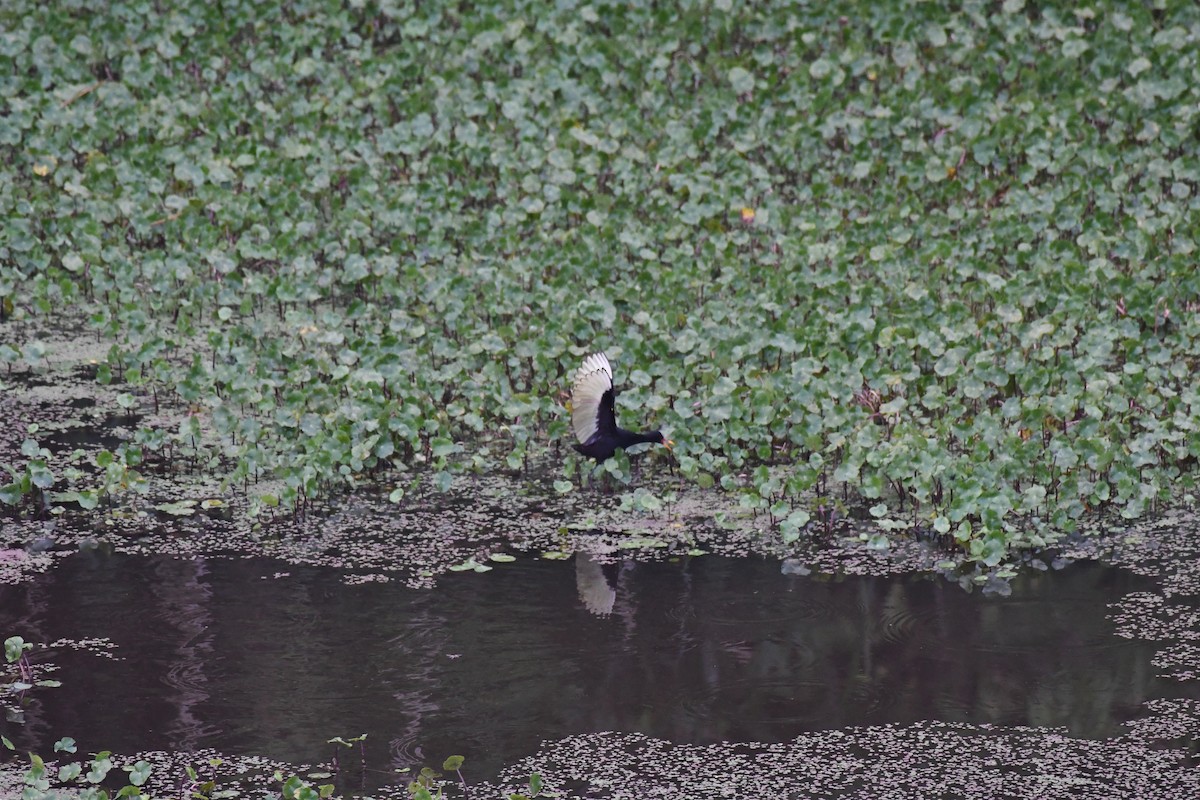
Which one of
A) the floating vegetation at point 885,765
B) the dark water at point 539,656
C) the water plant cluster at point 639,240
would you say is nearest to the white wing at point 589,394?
the water plant cluster at point 639,240

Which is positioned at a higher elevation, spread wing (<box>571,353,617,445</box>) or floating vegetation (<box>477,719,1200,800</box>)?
spread wing (<box>571,353,617,445</box>)

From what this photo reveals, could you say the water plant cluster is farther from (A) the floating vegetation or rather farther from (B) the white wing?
(A) the floating vegetation

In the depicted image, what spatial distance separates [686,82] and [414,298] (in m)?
2.42

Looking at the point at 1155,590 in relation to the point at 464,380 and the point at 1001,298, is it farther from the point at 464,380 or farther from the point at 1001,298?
the point at 464,380

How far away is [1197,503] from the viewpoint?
5.93 metres

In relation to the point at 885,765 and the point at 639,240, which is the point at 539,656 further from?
the point at 639,240

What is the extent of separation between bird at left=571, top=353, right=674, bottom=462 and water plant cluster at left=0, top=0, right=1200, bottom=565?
0.22 m

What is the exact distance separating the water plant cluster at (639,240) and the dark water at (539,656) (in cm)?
41

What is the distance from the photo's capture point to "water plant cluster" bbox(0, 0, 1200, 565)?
6.15 metres

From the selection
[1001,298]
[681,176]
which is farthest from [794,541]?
[681,176]

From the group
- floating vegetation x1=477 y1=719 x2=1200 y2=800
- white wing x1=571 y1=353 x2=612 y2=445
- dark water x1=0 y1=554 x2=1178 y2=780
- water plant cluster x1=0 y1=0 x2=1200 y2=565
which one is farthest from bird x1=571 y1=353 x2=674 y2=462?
floating vegetation x1=477 y1=719 x2=1200 y2=800

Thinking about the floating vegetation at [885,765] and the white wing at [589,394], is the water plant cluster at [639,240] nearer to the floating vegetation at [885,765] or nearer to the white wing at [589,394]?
the white wing at [589,394]

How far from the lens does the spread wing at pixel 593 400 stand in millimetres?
5871

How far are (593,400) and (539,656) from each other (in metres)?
1.10
